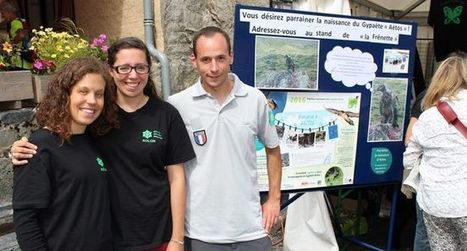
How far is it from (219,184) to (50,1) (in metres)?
3.81

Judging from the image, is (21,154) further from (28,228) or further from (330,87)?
(330,87)

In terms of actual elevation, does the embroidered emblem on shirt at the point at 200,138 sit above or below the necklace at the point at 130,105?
below

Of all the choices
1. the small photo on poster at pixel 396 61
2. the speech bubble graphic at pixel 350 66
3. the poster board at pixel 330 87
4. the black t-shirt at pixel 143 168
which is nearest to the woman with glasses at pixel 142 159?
the black t-shirt at pixel 143 168

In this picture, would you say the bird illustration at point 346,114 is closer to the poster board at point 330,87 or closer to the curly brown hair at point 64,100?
the poster board at point 330,87

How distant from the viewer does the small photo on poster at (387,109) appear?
318 cm

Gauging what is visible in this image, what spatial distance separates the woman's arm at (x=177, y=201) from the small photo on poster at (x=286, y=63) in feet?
3.24

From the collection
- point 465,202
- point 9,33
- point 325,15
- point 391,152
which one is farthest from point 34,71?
point 465,202

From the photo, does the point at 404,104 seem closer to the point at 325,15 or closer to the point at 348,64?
the point at 348,64

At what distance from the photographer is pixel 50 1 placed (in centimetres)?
491

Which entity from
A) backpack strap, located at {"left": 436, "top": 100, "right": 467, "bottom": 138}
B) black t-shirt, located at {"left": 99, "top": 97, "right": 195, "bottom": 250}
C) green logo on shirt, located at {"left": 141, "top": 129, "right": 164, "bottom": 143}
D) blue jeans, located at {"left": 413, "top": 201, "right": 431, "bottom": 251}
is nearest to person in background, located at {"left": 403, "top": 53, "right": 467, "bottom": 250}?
backpack strap, located at {"left": 436, "top": 100, "right": 467, "bottom": 138}

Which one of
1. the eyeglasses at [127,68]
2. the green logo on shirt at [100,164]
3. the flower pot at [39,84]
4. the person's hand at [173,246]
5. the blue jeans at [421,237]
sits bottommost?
the blue jeans at [421,237]

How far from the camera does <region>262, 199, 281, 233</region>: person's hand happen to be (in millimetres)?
2182

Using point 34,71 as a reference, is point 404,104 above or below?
below

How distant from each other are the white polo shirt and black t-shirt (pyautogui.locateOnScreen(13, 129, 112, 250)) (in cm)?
41
